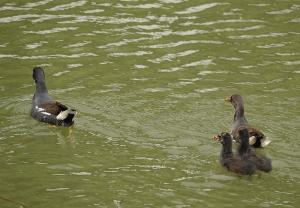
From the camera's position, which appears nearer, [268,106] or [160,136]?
[160,136]

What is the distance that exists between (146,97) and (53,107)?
2.07m

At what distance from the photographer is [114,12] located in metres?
21.1

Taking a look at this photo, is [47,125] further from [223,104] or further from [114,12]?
[114,12]

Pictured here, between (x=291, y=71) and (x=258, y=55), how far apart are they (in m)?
1.17

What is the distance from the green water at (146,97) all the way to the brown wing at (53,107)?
359mm

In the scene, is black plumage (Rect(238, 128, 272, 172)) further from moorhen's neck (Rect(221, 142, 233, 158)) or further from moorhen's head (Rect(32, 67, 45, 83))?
moorhen's head (Rect(32, 67, 45, 83))

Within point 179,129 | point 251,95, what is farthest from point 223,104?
point 179,129

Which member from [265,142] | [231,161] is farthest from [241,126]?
[231,161]

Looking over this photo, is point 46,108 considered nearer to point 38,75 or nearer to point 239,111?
point 38,75

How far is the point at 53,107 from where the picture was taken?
15.6 m

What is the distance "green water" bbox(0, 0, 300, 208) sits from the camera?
12.5 meters

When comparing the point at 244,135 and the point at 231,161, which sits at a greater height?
the point at 244,135

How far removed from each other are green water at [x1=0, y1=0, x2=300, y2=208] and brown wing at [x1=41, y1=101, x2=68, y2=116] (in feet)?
1.18

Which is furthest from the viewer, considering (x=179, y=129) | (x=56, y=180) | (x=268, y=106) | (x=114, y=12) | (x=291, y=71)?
(x=114, y=12)
